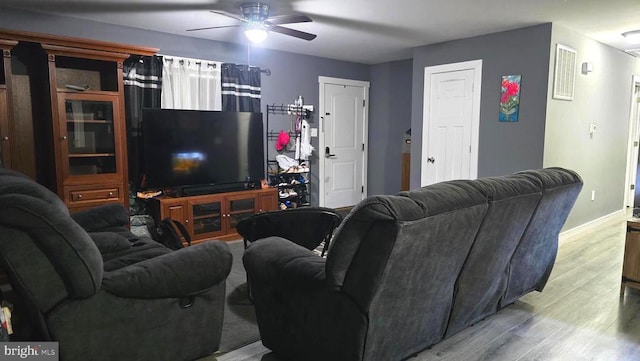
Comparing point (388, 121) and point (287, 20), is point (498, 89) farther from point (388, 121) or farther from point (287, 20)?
point (287, 20)

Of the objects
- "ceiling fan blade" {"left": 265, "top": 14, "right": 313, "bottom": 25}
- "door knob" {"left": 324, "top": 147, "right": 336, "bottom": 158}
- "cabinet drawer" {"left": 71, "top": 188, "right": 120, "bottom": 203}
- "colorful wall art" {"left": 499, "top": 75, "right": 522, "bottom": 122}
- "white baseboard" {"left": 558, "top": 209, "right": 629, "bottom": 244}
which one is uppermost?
"ceiling fan blade" {"left": 265, "top": 14, "right": 313, "bottom": 25}

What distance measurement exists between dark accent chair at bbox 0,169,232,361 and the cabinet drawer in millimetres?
1617

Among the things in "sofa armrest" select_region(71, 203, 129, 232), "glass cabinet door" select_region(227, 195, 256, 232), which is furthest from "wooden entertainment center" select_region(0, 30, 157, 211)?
"glass cabinet door" select_region(227, 195, 256, 232)

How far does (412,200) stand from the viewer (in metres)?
1.75

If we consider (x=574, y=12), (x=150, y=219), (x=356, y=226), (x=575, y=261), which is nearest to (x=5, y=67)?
(x=150, y=219)

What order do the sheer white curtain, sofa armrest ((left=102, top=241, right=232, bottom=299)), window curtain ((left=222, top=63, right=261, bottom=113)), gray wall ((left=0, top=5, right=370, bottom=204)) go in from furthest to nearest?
window curtain ((left=222, top=63, right=261, bottom=113)) → the sheer white curtain → gray wall ((left=0, top=5, right=370, bottom=204)) → sofa armrest ((left=102, top=241, right=232, bottom=299))

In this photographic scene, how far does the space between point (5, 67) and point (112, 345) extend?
2.87 meters

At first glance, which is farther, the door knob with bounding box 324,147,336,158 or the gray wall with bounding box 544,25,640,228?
the door knob with bounding box 324,147,336,158

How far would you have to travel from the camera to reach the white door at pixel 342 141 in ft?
21.3

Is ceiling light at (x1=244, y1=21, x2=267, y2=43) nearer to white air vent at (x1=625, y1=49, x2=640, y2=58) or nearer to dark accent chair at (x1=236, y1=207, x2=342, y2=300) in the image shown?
dark accent chair at (x1=236, y1=207, x2=342, y2=300)

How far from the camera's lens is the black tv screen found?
4.49 metres

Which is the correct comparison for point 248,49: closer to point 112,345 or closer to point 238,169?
point 238,169

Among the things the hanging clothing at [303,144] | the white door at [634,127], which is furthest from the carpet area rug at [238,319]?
the white door at [634,127]

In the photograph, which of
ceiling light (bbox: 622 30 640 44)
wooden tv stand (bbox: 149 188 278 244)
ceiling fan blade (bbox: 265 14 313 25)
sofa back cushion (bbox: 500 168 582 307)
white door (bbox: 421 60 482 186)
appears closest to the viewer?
sofa back cushion (bbox: 500 168 582 307)
